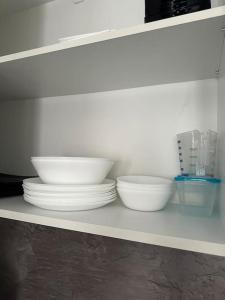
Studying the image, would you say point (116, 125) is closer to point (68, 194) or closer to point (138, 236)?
point (68, 194)

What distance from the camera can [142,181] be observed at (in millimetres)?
716

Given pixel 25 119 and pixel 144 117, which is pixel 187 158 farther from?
pixel 25 119

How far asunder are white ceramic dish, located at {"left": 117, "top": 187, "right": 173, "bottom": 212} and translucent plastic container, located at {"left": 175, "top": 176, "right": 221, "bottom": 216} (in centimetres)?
4

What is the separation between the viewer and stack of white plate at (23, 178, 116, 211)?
59 centimetres

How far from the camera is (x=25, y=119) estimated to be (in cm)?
102

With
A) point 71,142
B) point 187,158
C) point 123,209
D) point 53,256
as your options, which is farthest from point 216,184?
point 53,256

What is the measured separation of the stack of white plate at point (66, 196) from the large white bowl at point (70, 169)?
0.02m

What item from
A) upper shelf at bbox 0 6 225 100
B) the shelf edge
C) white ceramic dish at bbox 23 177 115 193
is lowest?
the shelf edge

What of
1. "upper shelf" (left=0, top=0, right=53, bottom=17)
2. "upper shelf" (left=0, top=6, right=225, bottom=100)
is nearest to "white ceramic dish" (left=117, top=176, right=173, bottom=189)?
"upper shelf" (left=0, top=6, right=225, bottom=100)

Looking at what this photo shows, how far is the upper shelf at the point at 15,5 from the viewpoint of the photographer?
1.00 meters

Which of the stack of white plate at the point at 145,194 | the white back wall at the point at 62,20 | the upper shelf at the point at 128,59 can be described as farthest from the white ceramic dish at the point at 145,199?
the white back wall at the point at 62,20

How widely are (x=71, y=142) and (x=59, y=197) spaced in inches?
14.1

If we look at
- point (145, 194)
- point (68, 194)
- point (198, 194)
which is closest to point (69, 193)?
point (68, 194)

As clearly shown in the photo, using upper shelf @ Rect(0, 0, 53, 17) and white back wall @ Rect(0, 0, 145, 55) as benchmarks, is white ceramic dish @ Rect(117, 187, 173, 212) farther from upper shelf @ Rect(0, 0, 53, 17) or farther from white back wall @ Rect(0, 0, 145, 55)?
upper shelf @ Rect(0, 0, 53, 17)
